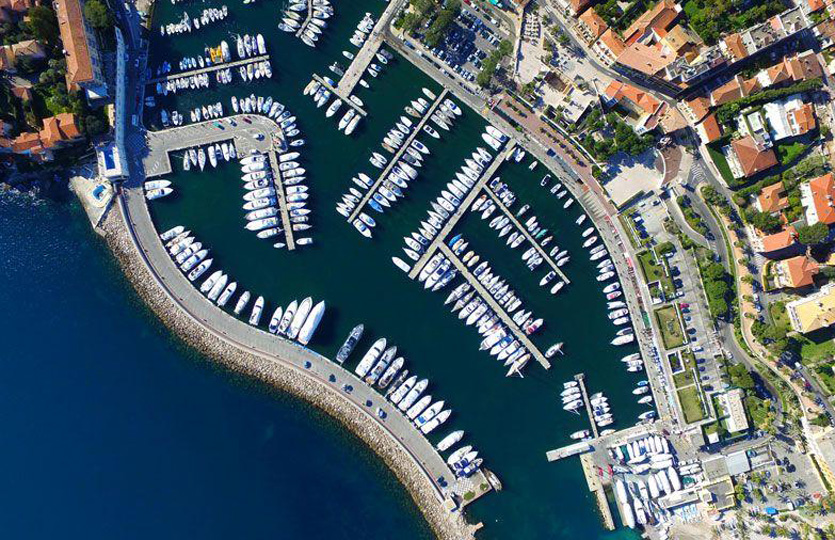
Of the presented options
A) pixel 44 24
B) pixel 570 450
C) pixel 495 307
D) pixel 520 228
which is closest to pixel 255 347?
pixel 495 307

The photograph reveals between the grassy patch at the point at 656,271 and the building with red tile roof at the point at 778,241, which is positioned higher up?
the building with red tile roof at the point at 778,241

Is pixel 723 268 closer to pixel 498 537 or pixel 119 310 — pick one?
pixel 498 537

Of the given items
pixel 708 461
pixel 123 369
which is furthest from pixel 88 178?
pixel 708 461

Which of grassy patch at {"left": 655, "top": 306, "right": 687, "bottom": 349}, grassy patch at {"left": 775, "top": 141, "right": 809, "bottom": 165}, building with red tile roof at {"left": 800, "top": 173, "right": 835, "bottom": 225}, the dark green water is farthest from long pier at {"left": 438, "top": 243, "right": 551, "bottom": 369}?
grassy patch at {"left": 775, "top": 141, "right": 809, "bottom": 165}

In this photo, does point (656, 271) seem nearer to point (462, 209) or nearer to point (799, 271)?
point (799, 271)

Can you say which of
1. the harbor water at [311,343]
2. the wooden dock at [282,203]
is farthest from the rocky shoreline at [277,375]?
the wooden dock at [282,203]

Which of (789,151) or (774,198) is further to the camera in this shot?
(789,151)

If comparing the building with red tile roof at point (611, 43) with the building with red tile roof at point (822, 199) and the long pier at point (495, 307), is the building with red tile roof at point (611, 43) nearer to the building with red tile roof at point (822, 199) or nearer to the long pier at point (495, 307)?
the building with red tile roof at point (822, 199)
